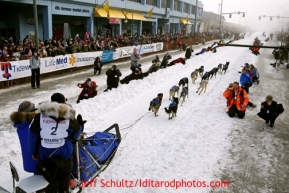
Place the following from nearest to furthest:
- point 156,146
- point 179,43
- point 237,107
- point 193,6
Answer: point 156,146 → point 237,107 → point 179,43 → point 193,6

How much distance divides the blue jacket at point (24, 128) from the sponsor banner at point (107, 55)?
48.1ft

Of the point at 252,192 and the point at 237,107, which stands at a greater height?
the point at 237,107

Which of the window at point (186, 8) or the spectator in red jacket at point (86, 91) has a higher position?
the window at point (186, 8)

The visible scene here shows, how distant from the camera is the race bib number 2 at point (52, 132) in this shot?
9.91 ft

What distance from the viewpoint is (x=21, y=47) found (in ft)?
43.4

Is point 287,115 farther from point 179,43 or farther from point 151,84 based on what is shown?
point 179,43

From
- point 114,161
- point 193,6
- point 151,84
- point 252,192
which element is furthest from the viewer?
point 193,6

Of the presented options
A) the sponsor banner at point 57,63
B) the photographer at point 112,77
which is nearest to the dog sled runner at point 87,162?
the photographer at point 112,77

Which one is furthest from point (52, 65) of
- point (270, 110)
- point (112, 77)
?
point (270, 110)

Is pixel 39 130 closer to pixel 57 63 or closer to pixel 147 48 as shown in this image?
pixel 57 63

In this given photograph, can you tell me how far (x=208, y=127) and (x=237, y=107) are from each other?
5.51 feet

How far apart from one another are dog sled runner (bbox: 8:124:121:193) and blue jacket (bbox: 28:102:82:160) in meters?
0.32

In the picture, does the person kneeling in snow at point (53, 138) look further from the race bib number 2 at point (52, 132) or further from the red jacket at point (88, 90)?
the red jacket at point (88, 90)

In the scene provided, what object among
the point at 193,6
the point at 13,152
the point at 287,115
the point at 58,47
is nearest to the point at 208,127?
the point at 287,115
